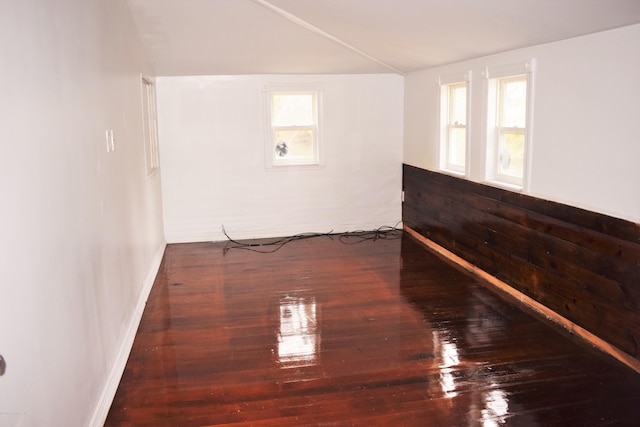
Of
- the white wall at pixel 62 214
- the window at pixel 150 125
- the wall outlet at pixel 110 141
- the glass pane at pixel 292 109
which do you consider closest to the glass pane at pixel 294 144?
the glass pane at pixel 292 109

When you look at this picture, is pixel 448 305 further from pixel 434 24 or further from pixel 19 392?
pixel 19 392

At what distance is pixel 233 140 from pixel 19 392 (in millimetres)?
4984

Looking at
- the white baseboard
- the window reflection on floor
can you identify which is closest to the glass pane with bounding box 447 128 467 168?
the window reflection on floor

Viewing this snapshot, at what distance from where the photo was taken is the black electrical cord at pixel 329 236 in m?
6.18

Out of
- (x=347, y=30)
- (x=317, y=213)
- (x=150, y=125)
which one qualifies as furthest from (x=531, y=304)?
(x=150, y=125)

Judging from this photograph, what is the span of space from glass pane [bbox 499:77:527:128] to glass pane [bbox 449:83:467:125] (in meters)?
0.73

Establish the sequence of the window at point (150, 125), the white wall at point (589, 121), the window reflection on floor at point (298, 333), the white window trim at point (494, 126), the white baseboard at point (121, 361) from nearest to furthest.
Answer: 1. the white baseboard at point (121, 361)
2. the white wall at point (589, 121)
3. the window reflection on floor at point (298, 333)
4. the white window trim at point (494, 126)
5. the window at point (150, 125)

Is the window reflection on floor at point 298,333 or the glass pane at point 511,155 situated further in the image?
the glass pane at point 511,155

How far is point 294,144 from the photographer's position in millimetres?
6652

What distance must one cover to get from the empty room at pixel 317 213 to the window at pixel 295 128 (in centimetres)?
4

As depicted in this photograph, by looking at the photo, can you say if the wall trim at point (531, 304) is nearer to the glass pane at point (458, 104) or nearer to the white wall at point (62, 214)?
the glass pane at point (458, 104)

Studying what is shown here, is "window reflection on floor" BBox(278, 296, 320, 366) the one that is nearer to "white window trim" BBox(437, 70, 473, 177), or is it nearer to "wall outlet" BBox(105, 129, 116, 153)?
"wall outlet" BBox(105, 129, 116, 153)

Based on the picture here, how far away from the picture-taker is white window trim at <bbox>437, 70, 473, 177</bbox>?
193 inches

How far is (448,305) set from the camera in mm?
4188
